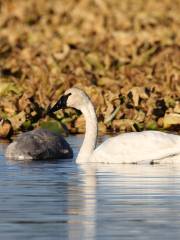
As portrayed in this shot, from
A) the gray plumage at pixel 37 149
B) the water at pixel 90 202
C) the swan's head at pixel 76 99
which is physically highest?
the swan's head at pixel 76 99

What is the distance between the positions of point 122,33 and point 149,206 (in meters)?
25.0

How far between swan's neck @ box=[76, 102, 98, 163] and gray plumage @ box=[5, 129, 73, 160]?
16.9 inches

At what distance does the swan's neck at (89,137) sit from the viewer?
16453 millimetres

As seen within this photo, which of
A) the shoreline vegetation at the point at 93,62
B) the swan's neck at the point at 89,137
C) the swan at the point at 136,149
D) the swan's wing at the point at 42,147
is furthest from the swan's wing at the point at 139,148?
the shoreline vegetation at the point at 93,62

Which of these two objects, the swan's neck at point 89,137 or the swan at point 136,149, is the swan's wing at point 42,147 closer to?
the swan's neck at point 89,137

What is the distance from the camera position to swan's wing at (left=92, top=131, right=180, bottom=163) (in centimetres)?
1585

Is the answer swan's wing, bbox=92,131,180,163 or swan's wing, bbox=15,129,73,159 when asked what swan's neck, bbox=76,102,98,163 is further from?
swan's wing, bbox=15,129,73,159

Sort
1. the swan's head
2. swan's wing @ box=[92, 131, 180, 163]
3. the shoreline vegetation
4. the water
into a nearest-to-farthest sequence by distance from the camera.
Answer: the water
swan's wing @ box=[92, 131, 180, 163]
the swan's head
the shoreline vegetation

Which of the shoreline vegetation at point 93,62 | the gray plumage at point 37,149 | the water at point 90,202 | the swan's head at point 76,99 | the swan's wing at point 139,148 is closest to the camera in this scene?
the water at point 90,202

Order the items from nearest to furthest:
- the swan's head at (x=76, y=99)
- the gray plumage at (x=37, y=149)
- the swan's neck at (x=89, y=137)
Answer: the swan's neck at (x=89, y=137) < the gray plumage at (x=37, y=149) < the swan's head at (x=76, y=99)

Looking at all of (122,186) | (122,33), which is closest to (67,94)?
(122,186)

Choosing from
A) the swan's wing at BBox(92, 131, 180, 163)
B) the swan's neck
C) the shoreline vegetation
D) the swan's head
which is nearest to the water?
the swan's wing at BBox(92, 131, 180, 163)

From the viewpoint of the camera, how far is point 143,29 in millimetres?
36375

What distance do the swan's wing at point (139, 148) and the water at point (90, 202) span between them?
283mm
